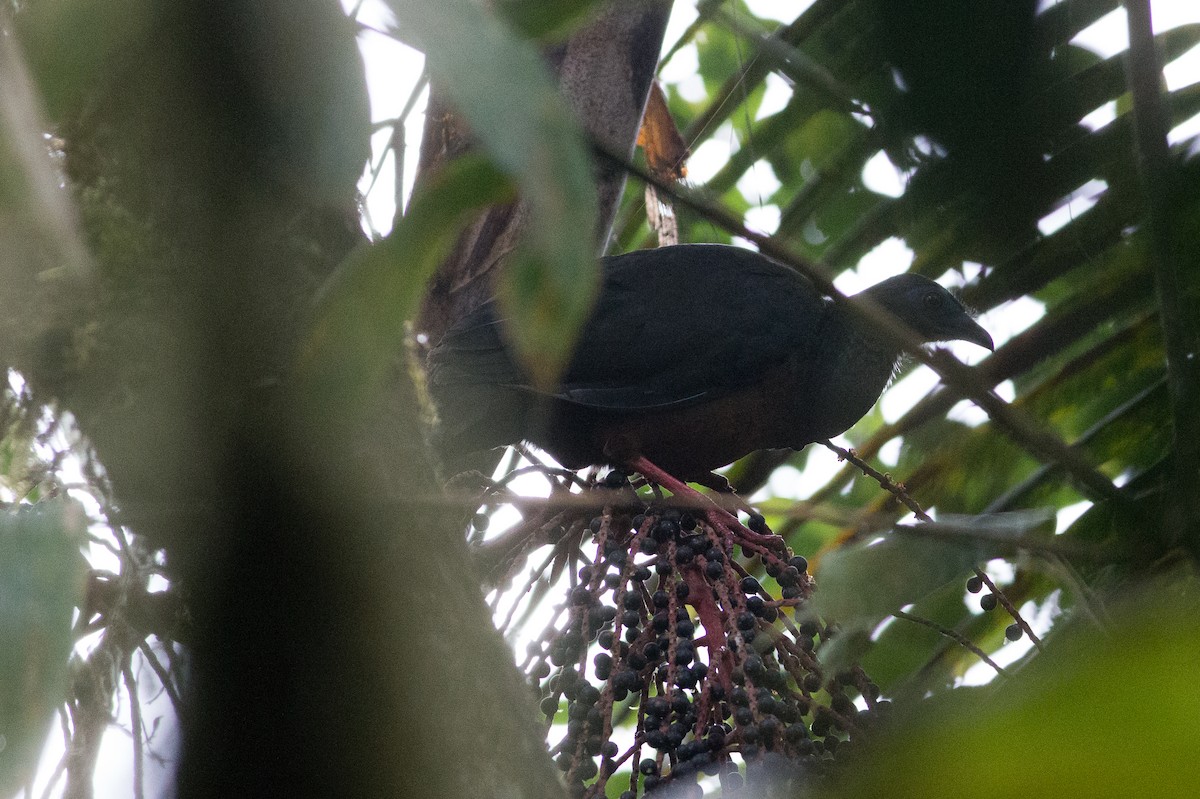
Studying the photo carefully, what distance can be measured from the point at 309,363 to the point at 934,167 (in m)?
0.53

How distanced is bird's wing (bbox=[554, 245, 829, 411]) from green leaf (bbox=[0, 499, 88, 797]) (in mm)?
1752

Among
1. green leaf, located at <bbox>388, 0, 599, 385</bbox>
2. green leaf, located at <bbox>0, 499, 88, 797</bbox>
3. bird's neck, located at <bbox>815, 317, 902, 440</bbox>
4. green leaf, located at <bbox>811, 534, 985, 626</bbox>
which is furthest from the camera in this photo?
bird's neck, located at <bbox>815, 317, 902, 440</bbox>

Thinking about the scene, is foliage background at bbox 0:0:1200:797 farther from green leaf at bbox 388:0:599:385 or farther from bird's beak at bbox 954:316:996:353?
bird's beak at bbox 954:316:996:353

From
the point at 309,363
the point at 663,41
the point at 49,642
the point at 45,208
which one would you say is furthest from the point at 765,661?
the point at 663,41

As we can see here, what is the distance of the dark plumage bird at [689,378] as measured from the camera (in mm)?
2705

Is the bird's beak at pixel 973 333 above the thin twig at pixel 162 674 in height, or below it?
above

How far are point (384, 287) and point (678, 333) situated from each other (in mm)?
2009

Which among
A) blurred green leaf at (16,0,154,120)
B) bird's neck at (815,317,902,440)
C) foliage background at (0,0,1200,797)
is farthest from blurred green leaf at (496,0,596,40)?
bird's neck at (815,317,902,440)

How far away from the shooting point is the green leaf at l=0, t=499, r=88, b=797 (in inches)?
30.9

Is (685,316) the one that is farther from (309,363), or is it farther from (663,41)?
(309,363)

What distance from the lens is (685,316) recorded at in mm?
2842

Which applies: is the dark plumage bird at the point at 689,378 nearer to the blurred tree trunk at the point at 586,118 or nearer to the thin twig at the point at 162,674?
the blurred tree trunk at the point at 586,118

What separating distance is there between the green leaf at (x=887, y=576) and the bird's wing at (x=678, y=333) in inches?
65.5

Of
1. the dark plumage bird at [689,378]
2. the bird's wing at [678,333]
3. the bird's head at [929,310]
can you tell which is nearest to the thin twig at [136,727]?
the dark plumage bird at [689,378]
